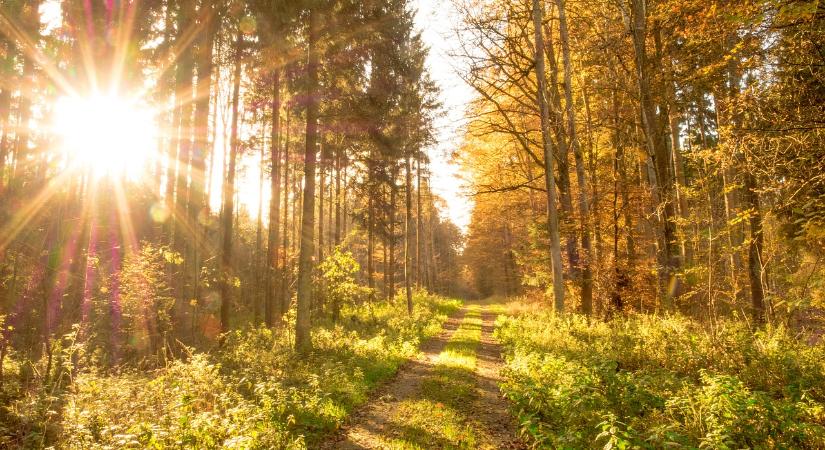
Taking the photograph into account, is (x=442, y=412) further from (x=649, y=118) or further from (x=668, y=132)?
(x=668, y=132)

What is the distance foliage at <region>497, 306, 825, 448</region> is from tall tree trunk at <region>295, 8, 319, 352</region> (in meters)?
5.77

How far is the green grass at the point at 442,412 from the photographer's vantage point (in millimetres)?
5879

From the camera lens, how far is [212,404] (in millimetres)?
6621

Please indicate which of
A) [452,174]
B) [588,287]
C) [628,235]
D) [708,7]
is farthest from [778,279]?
[452,174]

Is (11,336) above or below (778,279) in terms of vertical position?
below

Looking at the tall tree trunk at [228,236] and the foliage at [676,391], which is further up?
the tall tree trunk at [228,236]

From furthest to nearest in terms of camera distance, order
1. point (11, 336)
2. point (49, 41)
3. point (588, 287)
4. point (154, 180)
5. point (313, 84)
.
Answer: point (154, 180)
point (49, 41)
point (11, 336)
point (588, 287)
point (313, 84)

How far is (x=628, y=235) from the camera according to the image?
52.2ft

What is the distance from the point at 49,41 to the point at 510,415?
77.1 ft

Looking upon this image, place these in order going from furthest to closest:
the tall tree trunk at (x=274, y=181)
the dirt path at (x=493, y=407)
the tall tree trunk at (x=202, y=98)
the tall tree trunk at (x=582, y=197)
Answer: the tall tree trunk at (x=274, y=181) → the tall tree trunk at (x=202, y=98) → the tall tree trunk at (x=582, y=197) → the dirt path at (x=493, y=407)

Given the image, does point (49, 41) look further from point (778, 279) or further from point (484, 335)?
point (778, 279)

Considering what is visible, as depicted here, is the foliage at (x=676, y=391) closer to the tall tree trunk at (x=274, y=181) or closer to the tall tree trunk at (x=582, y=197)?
the tall tree trunk at (x=582, y=197)

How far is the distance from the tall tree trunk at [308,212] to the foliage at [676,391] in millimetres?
5772

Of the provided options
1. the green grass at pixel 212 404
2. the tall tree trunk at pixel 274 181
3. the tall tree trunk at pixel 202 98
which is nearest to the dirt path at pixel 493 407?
the green grass at pixel 212 404
